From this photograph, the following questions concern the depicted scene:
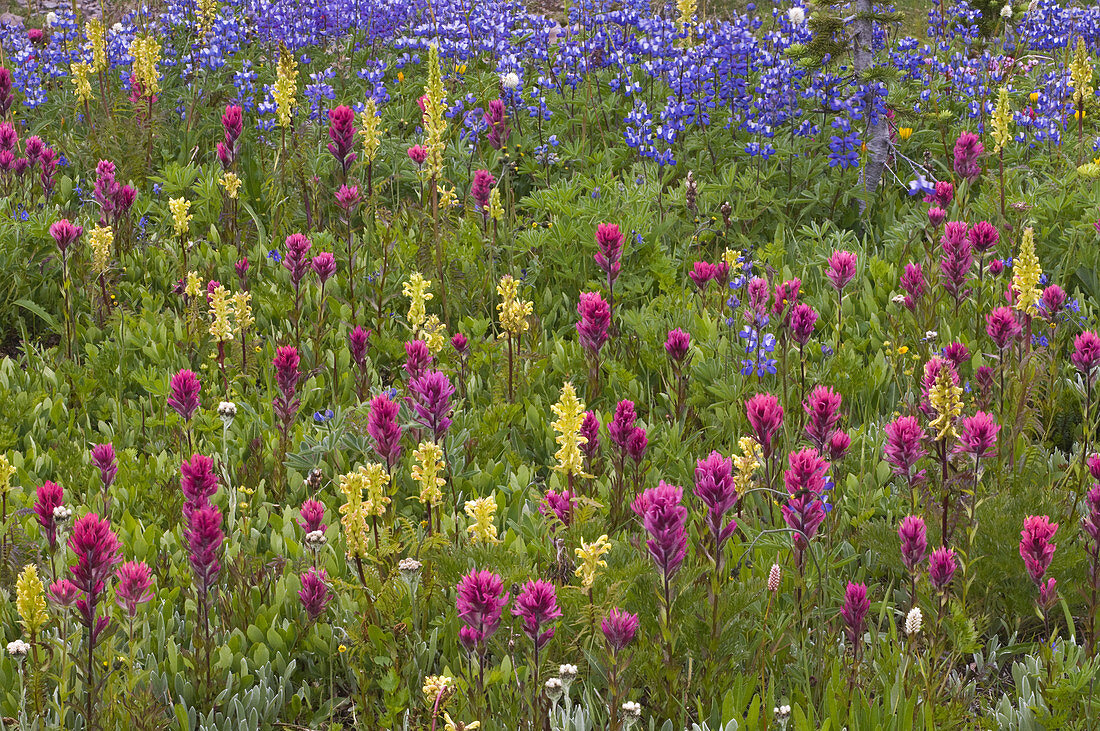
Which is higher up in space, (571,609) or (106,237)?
(106,237)

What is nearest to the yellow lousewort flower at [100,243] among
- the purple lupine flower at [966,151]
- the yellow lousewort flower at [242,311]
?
the yellow lousewort flower at [242,311]

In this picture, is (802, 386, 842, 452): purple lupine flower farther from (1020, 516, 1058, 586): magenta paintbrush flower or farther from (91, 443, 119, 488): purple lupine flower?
(91, 443, 119, 488): purple lupine flower

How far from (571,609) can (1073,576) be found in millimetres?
1565

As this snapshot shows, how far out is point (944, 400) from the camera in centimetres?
276

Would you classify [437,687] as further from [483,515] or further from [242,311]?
[242,311]

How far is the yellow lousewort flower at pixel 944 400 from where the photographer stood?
275 centimetres

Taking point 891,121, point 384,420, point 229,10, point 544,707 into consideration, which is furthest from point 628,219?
point 229,10

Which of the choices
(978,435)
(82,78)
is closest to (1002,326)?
(978,435)

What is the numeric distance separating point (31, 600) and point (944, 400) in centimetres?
238

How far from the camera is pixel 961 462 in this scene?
331 centimetres

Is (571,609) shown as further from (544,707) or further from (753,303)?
(753,303)

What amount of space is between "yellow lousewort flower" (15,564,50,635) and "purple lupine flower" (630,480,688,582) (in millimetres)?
1438

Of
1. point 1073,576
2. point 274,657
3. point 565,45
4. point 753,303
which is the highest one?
point 565,45

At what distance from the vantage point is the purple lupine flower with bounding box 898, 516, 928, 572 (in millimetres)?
2617
